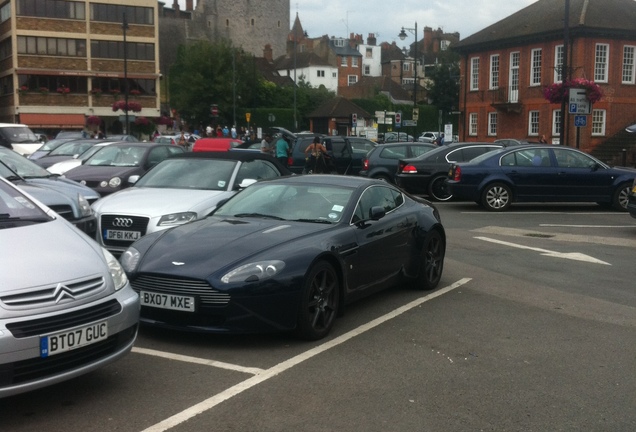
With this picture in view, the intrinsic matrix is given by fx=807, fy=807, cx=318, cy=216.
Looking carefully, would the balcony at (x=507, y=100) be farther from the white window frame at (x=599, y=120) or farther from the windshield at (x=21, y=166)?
the windshield at (x=21, y=166)

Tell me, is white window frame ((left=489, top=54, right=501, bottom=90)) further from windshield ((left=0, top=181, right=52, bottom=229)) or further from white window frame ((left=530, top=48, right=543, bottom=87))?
windshield ((left=0, top=181, right=52, bottom=229))

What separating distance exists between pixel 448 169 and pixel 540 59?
32108 mm

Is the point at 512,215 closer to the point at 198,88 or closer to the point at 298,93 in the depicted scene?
the point at 198,88

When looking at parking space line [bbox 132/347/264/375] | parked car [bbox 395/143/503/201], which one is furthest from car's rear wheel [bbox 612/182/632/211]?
parking space line [bbox 132/347/264/375]

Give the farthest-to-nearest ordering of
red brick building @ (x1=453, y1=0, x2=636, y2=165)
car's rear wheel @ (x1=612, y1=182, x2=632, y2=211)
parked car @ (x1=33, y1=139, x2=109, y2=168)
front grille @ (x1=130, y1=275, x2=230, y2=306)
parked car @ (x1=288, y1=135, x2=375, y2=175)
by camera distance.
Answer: red brick building @ (x1=453, y1=0, x2=636, y2=165)
parked car @ (x1=288, y1=135, x2=375, y2=175)
parked car @ (x1=33, y1=139, x2=109, y2=168)
car's rear wheel @ (x1=612, y1=182, x2=632, y2=211)
front grille @ (x1=130, y1=275, x2=230, y2=306)

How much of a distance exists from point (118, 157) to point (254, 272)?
36.9 feet

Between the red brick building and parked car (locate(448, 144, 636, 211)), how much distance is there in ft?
81.1

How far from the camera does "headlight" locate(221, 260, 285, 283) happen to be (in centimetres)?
649

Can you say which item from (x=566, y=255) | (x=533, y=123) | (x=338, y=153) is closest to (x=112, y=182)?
(x=566, y=255)

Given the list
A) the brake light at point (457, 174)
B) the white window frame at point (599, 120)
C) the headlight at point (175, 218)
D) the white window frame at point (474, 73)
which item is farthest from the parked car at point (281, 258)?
the white window frame at point (474, 73)

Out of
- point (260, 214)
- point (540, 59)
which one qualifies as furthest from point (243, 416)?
point (540, 59)

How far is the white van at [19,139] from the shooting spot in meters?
31.8

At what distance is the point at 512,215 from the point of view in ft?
60.1

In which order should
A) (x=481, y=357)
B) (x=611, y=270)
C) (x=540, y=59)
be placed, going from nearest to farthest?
1. (x=481, y=357)
2. (x=611, y=270)
3. (x=540, y=59)
